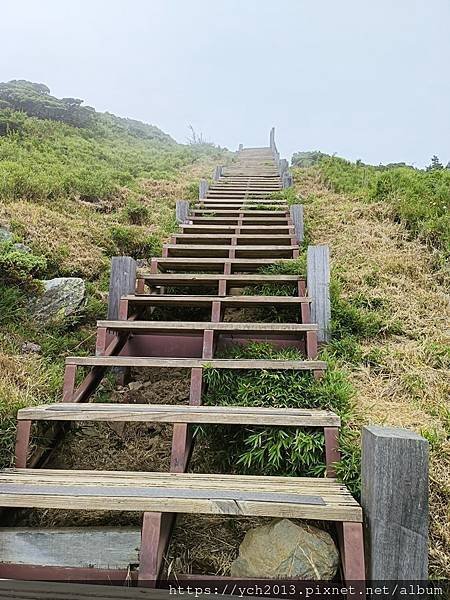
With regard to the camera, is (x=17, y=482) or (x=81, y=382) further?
(x=81, y=382)

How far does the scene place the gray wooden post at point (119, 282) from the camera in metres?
3.41

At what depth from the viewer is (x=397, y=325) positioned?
3.50 metres

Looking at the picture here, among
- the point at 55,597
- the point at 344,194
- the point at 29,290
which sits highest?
the point at 344,194

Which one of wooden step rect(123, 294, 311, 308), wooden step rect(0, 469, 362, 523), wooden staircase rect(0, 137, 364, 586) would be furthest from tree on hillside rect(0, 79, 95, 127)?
wooden step rect(0, 469, 362, 523)

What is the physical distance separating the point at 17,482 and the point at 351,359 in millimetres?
2181

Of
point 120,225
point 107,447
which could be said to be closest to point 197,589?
point 107,447

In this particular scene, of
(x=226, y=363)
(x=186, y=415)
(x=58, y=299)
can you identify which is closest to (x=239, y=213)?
(x=58, y=299)

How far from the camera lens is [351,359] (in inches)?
122

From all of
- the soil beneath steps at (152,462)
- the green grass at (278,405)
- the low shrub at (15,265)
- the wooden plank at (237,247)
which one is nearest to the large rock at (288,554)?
the soil beneath steps at (152,462)

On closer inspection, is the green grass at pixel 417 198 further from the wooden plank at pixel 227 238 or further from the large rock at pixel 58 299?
the large rock at pixel 58 299

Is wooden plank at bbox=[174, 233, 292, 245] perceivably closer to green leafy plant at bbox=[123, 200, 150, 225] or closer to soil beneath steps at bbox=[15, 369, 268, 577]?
green leafy plant at bbox=[123, 200, 150, 225]

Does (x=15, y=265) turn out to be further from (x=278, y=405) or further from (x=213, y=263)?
(x=278, y=405)

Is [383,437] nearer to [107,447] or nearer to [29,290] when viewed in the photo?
[107,447]

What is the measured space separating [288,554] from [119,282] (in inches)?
93.6
